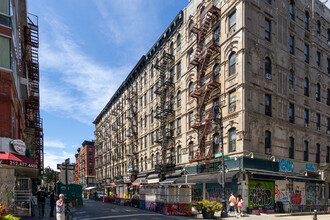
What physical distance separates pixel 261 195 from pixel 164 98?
1827cm

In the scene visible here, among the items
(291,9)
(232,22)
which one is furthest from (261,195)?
(291,9)

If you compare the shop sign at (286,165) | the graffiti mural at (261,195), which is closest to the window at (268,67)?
the shop sign at (286,165)

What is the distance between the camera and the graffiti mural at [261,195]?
73.8 ft

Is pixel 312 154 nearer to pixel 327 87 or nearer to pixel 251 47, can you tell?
pixel 327 87

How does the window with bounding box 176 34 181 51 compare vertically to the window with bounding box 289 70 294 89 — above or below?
above

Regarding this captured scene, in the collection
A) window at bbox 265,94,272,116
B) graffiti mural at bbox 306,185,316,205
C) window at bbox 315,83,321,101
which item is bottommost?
graffiti mural at bbox 306,185,316,205

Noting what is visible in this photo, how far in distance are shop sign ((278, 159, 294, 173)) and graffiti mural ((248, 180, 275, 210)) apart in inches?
66.8

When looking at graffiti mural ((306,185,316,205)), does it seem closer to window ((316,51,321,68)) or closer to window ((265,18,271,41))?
window ((316,51,321,68))

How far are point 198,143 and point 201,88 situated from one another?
5.47 m

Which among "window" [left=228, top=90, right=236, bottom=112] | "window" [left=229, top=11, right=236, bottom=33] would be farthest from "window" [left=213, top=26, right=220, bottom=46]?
"window" [left=228, top=90, right=236, bottom=112]

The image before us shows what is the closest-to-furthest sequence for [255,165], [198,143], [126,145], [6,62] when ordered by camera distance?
1. [6,62]
2. [255,165]
3. [198,143]
4. [126,145]

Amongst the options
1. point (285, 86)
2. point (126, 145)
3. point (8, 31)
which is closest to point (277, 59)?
point (285, 86)

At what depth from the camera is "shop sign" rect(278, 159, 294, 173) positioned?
24763mm

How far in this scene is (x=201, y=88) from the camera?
90.0 feet
